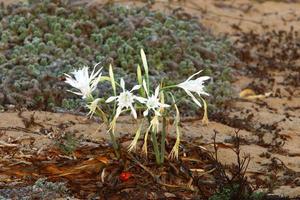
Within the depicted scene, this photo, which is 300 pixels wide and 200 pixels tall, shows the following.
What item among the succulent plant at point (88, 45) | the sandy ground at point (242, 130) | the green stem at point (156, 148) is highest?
the succulent plant at point (88, 45)

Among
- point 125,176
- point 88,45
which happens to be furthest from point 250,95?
point 125,176

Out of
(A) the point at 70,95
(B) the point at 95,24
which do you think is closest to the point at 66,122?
(A) the point at 70,95

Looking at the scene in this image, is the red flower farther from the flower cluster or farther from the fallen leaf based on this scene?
the fallen leaf

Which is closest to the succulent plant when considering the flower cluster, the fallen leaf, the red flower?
the fallen leaf

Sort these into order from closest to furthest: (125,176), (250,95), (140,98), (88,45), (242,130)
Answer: (140,98) < (125,176) < (242,130) < (250,95) < (88,45)

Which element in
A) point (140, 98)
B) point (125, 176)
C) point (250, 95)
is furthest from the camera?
point (250, 95)

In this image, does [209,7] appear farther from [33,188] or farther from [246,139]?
[33,188]

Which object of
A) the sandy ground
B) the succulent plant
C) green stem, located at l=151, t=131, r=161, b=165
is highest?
the succulent plant

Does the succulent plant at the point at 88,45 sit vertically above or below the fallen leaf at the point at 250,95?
above

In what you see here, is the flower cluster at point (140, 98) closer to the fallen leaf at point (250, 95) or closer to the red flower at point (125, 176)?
the red flower at point (125, 176)

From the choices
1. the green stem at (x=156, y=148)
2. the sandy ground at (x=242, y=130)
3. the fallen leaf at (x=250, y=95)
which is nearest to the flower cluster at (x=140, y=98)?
the green stem at (x=156, y=148)

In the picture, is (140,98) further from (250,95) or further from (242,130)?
(250,95)

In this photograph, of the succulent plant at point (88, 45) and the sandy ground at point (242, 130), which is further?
the succulent plant at point (88, 45)
